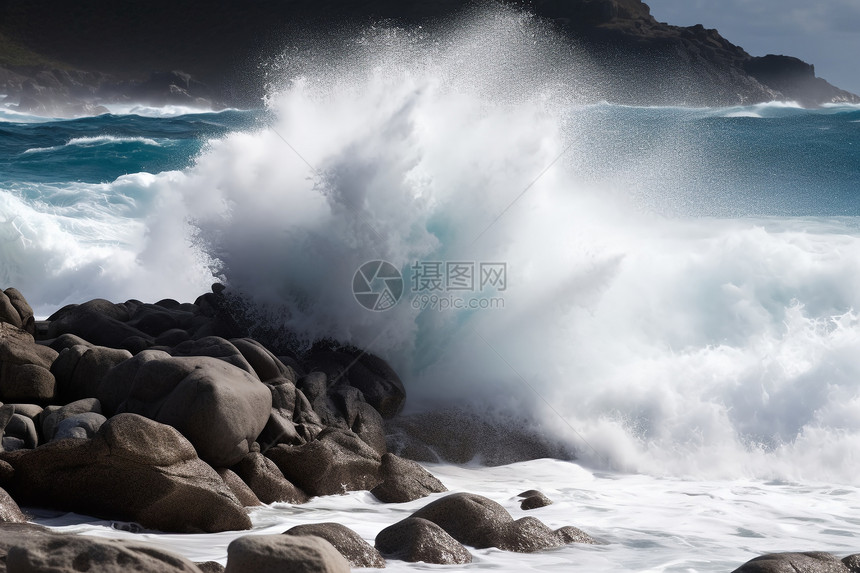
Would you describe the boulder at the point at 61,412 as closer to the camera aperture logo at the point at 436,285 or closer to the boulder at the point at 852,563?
the camera aperture logo at the point at 436,285

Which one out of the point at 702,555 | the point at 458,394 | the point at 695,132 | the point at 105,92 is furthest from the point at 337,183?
the point at 105,92

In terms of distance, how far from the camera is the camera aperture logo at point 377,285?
28.7 feet

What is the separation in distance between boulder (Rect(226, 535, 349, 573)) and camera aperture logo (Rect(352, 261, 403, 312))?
5401 millimetres

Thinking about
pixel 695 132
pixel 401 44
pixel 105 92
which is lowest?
pixel 401 44

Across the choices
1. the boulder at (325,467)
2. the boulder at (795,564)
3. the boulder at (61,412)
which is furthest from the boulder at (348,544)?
the boulder at (61,412)

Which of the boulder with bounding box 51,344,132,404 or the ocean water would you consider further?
the boulder with bounding box 51,344,132,404

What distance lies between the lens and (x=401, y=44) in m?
11.8

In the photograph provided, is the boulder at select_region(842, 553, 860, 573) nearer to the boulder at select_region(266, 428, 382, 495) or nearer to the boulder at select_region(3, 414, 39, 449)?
the boulder at select_region(266, 428, 382, 495)

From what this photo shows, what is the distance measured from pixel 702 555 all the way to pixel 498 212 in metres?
4.98

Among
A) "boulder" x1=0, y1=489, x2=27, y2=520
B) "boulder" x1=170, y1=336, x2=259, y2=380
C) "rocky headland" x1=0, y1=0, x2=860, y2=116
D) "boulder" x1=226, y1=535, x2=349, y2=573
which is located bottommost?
"boulder" x1=0, y1=489, x2=27, y2=520

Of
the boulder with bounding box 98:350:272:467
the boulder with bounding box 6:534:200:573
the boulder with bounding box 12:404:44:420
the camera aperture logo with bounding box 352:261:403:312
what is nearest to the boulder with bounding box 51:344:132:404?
the boulder with bounding box 98:350:272:467

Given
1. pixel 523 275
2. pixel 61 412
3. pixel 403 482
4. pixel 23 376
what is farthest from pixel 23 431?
pixel 523 275

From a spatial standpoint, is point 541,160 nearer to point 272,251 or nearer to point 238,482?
point 272,251

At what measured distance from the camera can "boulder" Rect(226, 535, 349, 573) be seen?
3.27m
